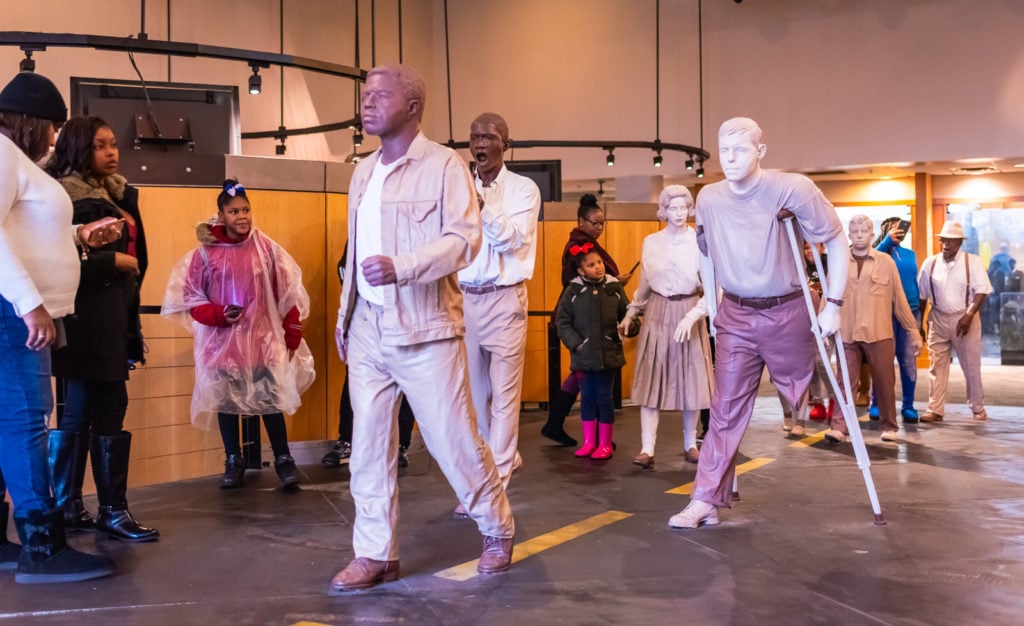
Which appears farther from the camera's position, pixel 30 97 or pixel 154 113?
pixel 154 113

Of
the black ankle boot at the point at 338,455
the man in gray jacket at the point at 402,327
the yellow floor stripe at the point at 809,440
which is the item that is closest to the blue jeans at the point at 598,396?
the yellow floor stripe at the point at 809,440

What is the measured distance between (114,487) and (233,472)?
3.77ft

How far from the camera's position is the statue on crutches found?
4.03 m

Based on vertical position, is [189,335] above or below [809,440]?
above

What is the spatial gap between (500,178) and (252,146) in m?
8.21

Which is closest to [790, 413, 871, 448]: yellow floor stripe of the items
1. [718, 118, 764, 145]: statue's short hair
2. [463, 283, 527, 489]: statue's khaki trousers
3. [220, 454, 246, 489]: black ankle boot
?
[463, 283, 527, 489]: statue's khaki trousers

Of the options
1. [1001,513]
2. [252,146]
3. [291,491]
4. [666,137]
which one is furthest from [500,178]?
[666,137]

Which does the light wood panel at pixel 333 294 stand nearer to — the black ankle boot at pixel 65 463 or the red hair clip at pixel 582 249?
the red hair clip at pixel 582 249

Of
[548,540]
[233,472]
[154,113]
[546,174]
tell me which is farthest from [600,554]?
[546,174]

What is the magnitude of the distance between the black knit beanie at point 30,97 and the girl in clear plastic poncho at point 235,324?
57.8 inches

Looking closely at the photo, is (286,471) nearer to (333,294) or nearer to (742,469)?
(333,294)

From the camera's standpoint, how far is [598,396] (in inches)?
238

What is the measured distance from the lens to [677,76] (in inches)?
530

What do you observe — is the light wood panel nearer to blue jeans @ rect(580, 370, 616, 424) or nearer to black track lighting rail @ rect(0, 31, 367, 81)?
black track lighting rail @ rect(0, 31, 367, 81)
